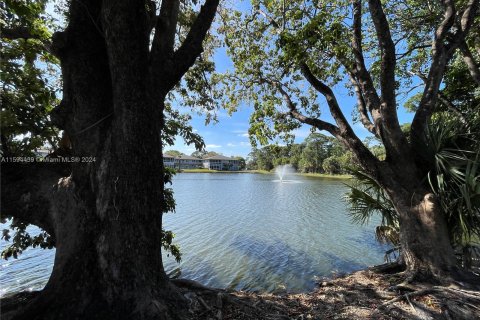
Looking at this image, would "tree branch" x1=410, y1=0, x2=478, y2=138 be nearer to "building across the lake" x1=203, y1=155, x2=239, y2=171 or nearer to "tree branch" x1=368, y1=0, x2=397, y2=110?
"tree branch" x1=368, y1=0, x2=397, y2=110

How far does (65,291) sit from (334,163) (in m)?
67.3

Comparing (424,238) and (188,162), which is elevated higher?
(188,162)

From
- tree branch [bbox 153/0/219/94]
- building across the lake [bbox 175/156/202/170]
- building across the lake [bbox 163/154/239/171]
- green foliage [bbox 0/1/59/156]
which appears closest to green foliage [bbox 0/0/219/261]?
green foliage [bbox 0/1/59/156]

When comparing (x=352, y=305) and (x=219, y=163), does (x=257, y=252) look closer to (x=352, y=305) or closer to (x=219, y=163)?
(x=352, y=305)

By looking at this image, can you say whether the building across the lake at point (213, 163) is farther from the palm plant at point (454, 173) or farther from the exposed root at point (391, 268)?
the palm plant at point (454, 173)

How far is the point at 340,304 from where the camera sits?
404 cm

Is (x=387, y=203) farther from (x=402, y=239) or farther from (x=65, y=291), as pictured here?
(x=65, y=291)

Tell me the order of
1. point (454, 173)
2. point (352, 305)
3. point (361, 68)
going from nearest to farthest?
point (352, 305) < point (454, 173) < point (361, 68)

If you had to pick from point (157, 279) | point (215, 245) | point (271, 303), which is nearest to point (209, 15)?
point (157, 279)

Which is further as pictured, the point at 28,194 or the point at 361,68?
the point at 361,68

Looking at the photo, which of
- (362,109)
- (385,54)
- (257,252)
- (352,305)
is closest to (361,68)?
(385,54)

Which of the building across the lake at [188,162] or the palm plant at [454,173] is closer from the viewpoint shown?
the palm plant at [454,173]

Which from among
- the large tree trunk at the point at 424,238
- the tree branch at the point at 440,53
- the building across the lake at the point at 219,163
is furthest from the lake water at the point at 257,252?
the building across the lake at the point at 219,163

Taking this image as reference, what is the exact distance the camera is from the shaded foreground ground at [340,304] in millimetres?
3320
